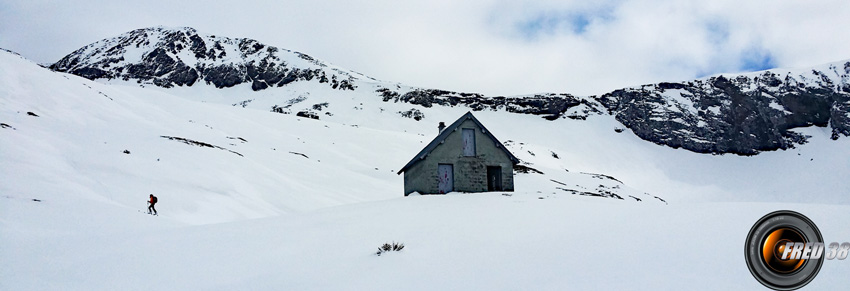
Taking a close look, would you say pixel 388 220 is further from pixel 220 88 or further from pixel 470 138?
pixel 220 88

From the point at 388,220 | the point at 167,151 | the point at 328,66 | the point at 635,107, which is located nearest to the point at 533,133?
the point at 635,107

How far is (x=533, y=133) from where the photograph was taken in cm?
9175

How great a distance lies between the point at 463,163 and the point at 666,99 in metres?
97.4

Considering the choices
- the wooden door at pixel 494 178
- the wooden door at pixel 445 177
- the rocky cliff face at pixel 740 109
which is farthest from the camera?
the rocky cliff face at pixel 740 109

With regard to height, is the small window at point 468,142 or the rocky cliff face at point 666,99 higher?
the rocky cliff face at point 666,99

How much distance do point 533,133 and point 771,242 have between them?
8810 centimetres

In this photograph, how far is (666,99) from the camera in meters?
108

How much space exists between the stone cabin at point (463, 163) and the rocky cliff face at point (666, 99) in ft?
212

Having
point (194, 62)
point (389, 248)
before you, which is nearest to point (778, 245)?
point (389, 248)

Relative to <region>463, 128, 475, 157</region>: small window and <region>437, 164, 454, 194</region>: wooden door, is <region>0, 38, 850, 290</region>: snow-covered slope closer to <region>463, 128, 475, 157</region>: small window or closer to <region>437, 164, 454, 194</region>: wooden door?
<region>437, 164, 454, 194</region>: wooden door

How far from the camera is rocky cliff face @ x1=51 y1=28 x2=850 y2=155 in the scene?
97.4m
